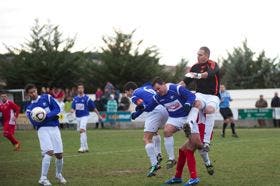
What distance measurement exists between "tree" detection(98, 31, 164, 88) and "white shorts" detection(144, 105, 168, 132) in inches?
1347

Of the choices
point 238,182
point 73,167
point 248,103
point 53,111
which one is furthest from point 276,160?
point 248,103

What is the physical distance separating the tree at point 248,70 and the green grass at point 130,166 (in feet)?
101

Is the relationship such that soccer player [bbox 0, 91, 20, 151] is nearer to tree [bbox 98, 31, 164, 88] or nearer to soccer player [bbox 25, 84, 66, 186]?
soccer player [bbox 25, 84, 66, 186]

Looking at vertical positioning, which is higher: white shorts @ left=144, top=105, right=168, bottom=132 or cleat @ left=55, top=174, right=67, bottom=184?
white shorts @ left=144, top=105, right=168, bottom=132

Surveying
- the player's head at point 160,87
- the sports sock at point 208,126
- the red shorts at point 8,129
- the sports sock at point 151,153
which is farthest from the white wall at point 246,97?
the player's head at point 160,87

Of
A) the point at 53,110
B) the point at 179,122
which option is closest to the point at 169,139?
the point at 179,122

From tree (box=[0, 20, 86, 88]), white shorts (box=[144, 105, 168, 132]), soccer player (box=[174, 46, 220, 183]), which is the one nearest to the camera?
soccer player (box=[174, 46, 220, 183])

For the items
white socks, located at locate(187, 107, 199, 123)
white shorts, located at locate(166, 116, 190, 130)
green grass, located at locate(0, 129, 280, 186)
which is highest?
white socks, located at locate(187, 107, 199, 123)

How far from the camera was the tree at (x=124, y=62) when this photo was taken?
4872 cm

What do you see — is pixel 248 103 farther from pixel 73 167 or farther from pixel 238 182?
pixel 238 182

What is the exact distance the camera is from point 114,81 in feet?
160

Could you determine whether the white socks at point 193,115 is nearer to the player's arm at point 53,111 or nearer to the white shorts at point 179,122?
the white shorts at point 179,122

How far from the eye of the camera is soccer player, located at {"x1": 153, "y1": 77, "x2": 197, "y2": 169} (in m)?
11.3

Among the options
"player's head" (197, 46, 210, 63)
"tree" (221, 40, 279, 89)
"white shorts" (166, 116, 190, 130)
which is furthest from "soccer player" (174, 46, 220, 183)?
"tree" (221, 40, 279, 89)
